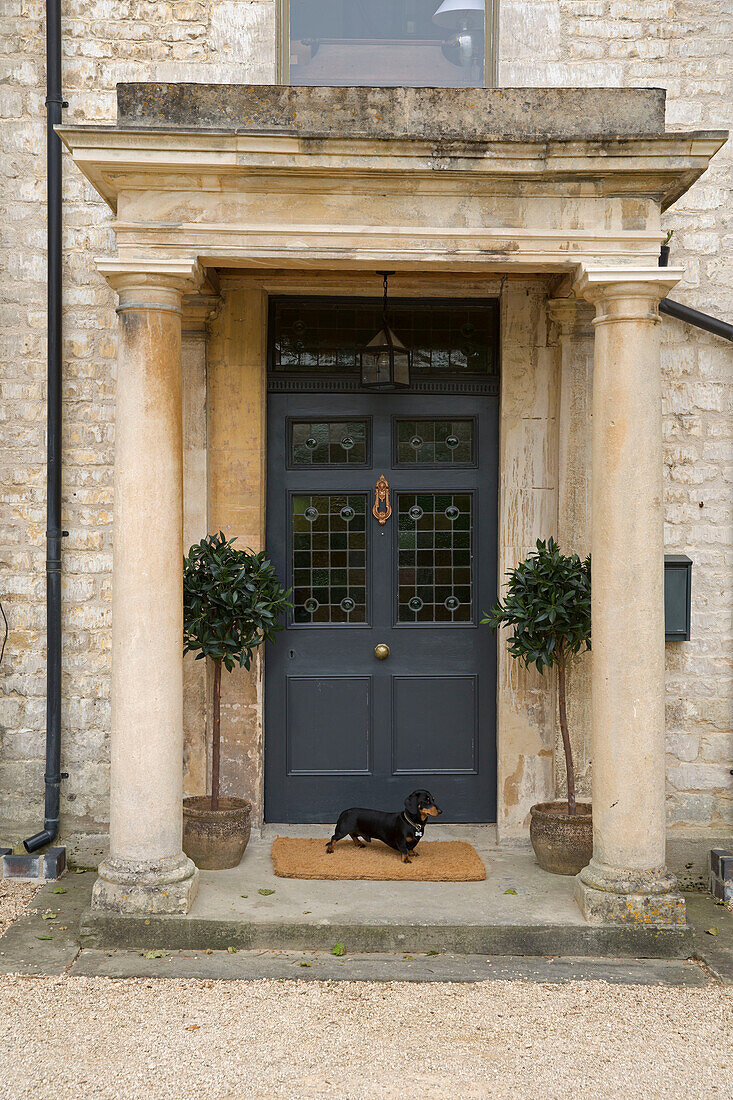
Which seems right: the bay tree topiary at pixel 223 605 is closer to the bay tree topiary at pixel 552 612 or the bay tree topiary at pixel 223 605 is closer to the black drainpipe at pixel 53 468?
the black drainpipe at pixel 53 468

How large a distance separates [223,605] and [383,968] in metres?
2.04

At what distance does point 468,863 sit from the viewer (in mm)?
5484

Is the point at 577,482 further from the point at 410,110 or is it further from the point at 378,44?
the point at 378,44

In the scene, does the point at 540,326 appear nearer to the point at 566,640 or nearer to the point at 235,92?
the point at 566,640

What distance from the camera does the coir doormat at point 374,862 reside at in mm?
5246

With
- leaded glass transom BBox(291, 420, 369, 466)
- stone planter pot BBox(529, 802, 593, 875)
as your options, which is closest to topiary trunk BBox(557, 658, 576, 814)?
stone planter pot BBox(529, 802, 593, 875)

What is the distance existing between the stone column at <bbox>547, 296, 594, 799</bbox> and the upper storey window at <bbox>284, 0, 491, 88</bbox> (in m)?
1.57

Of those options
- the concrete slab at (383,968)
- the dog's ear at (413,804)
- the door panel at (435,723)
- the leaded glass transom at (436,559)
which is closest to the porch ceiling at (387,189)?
the leaded glass transom at (436,559)

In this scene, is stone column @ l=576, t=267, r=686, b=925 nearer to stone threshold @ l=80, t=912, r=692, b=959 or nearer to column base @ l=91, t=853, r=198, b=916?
stone threshold @ l=80, t=912, r=692, b=959

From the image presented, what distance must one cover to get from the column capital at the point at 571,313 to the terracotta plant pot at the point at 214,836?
3.40m

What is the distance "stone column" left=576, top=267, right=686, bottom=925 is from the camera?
4.69 meters

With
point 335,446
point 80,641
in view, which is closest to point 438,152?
point 335,446

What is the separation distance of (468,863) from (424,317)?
3.30 metres

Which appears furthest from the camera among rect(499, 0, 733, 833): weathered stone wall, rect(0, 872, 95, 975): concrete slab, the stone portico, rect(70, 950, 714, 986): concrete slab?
rect(499, 0, 733, 833): weathered stone wall
